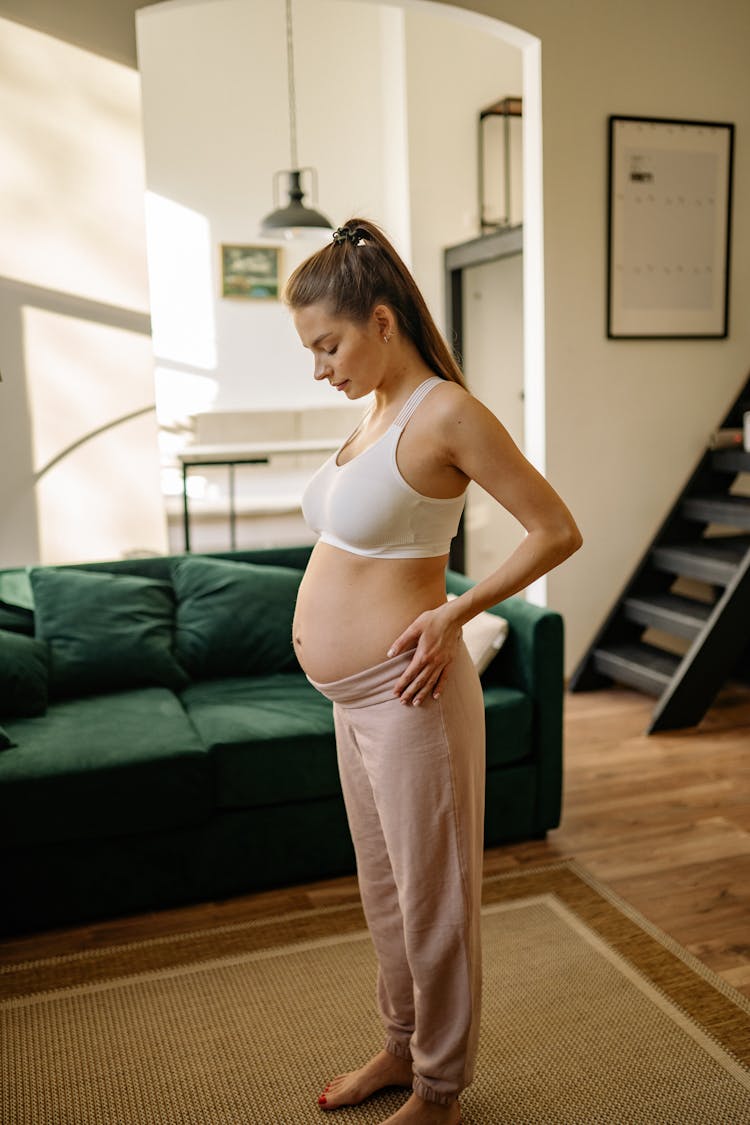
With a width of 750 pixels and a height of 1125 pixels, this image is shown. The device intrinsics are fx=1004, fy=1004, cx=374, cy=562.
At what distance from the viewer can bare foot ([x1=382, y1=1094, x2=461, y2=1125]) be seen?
1632 millimetres

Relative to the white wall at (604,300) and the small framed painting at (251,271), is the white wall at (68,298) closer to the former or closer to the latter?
the white wall at (604,300)

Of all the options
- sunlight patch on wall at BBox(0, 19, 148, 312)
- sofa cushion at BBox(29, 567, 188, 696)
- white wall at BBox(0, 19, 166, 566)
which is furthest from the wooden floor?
sunlight patch on wall at BBox(0, 19, 148, 312)

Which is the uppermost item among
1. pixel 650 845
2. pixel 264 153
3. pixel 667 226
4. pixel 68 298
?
pixel 264 153

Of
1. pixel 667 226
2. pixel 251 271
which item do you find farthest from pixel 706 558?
pixel 251 271

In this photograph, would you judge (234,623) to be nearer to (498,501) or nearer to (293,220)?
(498,501)

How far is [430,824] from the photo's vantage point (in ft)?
4.99

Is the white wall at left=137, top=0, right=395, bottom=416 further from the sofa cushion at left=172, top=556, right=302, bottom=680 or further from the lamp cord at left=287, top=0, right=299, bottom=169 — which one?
the sofa cushion at left=172, top=556, right=302, bottom=680

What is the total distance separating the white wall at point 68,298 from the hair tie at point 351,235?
229cm

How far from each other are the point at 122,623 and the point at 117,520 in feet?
2.67

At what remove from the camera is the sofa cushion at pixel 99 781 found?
94.0 inches

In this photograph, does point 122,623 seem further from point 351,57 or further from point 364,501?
point 351,57

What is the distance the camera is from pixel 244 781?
2580 mm

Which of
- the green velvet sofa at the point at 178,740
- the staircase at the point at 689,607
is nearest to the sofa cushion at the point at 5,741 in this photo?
the green velvet sofa at the point at 178,740

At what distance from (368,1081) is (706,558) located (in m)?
2.95
